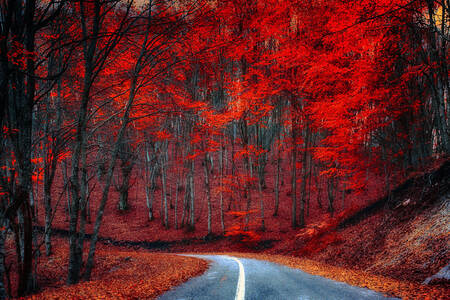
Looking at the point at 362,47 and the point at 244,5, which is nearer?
the point at 362,47

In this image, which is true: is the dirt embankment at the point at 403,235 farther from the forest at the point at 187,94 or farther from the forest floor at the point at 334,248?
the forest at the point at 187,94

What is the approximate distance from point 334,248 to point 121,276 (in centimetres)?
874

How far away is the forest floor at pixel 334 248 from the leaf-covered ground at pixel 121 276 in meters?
0.02

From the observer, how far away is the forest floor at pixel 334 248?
5.95 m

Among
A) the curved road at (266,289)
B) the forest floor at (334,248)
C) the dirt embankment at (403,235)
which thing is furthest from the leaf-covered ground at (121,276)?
the dirt embankment at (403,235)

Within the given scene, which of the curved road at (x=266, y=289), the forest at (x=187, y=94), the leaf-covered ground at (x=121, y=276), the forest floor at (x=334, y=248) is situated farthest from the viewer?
the forest at (x=187, y=94)

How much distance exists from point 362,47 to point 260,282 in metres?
8.94

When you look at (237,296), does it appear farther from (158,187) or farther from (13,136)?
(158,187)

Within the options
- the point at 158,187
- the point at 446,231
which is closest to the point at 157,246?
the point at 158,187

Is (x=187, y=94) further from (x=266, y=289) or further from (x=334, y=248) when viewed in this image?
(x=266, y=289)

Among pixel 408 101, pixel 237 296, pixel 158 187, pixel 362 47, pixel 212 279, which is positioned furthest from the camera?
pixel 158 187

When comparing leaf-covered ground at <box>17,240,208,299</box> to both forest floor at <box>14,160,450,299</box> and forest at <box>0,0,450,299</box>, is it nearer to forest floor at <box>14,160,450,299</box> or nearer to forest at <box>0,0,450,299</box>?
forest floor at <box>14,160,450,299</box>

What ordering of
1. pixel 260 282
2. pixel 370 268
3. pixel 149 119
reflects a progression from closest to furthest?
1. pixel 260 282
2. pixel 370 268
3. pixel 149 119

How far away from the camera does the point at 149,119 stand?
16.9 meters
